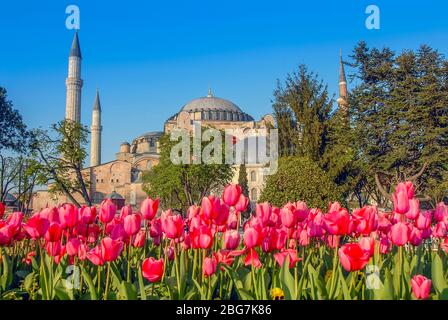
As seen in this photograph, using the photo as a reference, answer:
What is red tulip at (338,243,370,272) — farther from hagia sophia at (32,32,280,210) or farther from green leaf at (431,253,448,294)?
hagia sophia at (32,32,280,210)

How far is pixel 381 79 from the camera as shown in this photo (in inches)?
965

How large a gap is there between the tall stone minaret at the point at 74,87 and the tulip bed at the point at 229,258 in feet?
174

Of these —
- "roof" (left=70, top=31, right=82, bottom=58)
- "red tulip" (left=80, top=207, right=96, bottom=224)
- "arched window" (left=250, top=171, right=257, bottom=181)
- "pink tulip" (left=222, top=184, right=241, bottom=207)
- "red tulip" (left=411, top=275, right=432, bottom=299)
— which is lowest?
"red tulip" (left=411, top=275, right=432, bottom=299)

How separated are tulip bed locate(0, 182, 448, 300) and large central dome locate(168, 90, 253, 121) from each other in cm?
6794

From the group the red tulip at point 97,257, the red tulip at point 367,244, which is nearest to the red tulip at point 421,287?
the red tulip at point 367,244

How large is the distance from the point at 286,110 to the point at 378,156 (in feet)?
16.6

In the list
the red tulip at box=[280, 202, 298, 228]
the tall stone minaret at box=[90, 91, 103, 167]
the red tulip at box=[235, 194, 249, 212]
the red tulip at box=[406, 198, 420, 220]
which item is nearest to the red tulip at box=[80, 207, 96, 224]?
the red tulip at box=[235, 194, 249, 212]

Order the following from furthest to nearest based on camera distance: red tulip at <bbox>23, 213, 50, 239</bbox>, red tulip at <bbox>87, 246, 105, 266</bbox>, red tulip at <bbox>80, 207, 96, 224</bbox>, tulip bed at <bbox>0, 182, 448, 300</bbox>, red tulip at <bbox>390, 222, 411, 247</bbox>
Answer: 1. red tulip at <bbox>80, 207, 96, 224</bbox>
2. red tulip at <bbox>23, 213, 50, 239</bbox>
3. red tulip at <bbox>390, 222, 411, 247</bbox>
4. red tulip at <bbox>87, 246, 105, 266</bbox>
5. tulip bed at <bbox>0, 182, 448, 300</bbox>

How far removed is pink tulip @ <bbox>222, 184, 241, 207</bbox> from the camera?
3.91m

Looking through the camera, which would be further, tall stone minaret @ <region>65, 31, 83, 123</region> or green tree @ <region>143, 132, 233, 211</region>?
tall stone minaret @ <region>65, 31, 83, 123</region>

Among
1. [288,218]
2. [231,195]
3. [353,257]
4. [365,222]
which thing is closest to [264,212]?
[288,218]

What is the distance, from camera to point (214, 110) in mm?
75000

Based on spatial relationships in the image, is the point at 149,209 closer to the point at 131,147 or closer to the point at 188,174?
the point at 188,174
